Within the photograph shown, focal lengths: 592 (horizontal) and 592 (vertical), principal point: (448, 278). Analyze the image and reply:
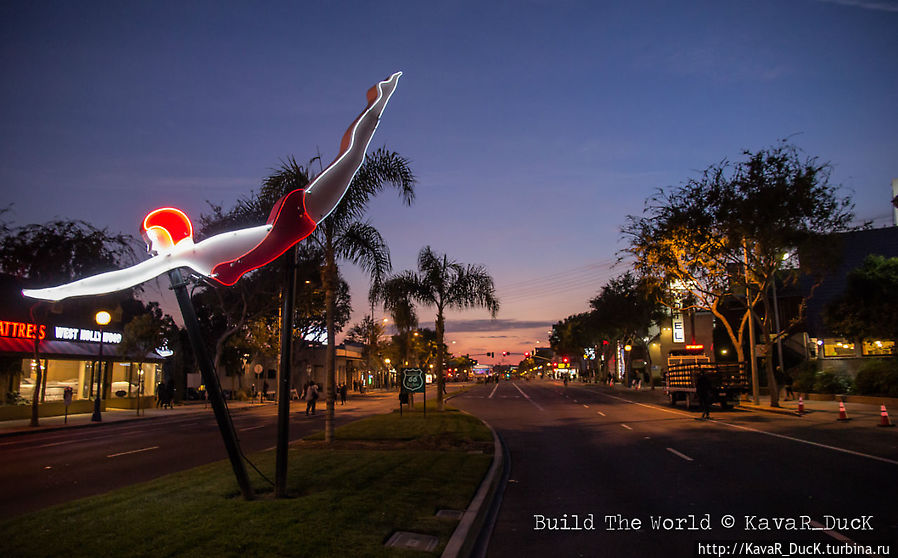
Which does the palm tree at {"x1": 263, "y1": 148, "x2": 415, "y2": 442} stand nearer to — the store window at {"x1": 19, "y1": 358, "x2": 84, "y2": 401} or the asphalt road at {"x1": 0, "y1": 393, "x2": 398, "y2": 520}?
the asphalt road at {"x1": 0, "y1": 393, "x2": 398, "y2": 520}

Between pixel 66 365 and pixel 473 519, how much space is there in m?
37.1

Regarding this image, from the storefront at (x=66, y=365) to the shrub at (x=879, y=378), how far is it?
38245 millimetres

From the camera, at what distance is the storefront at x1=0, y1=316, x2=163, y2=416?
30.7 meters

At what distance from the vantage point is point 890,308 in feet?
109

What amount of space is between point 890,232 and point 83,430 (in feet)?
183

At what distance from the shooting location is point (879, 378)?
1192 inches

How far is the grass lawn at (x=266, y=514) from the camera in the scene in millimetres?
5953

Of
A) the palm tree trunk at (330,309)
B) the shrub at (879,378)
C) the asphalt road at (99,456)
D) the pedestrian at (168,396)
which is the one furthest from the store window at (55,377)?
the shrub at (879,378)

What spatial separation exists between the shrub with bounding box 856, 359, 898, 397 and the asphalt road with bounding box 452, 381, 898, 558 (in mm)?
13915

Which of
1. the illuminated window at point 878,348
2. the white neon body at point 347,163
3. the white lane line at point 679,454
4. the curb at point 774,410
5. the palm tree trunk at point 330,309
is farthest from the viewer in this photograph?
the illuminated window at point 878,348

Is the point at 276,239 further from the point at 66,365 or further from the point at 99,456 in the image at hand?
the point at 66,365

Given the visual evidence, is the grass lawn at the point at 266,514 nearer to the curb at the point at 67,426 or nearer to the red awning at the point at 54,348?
the curb at the point at 67,426

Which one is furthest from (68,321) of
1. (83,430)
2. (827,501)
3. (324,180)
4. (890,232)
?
(890,232)

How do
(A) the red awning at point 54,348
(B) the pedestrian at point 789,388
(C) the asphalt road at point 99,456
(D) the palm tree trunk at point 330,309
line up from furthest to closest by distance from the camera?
(B) the pedestrian at point 789,388 < (A) the red awning at point 54,348 < (D) the palm tree trunk at point 330,309 < (C) the asphalt road at point 99,456
